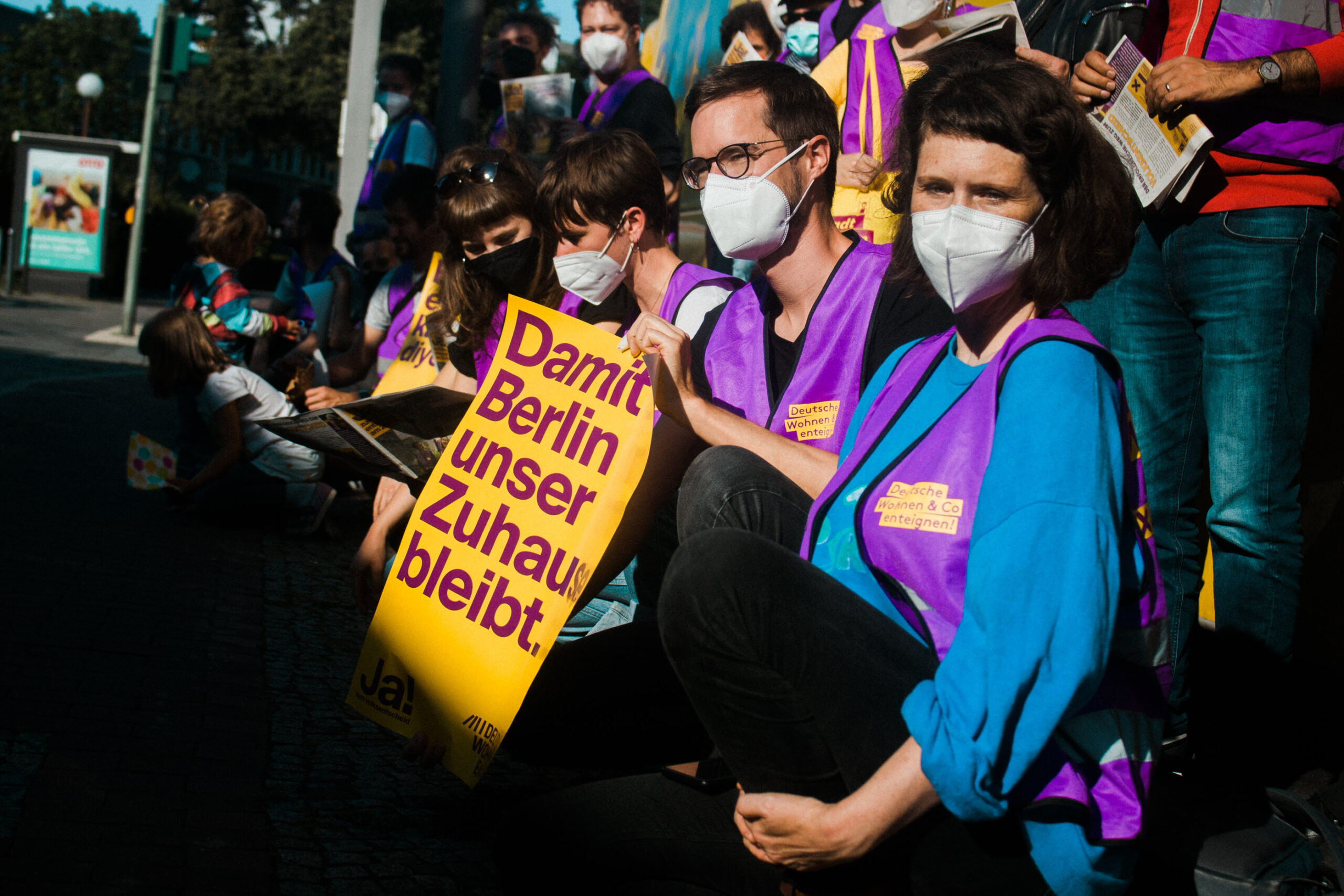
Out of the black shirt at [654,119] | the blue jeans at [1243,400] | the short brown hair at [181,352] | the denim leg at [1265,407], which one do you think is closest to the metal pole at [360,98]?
the short brown hair at [181,352]

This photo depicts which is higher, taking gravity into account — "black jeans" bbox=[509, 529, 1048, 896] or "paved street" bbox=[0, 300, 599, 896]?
"black jeans" bbox=[509, 529, 1048, 896]

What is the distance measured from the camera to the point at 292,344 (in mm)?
6758

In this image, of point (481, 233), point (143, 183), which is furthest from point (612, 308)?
point (143, 183)

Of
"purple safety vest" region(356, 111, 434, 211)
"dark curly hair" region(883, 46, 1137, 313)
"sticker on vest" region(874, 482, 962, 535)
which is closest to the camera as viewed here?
"sticker on vest" region(874, 482, 962, 535)

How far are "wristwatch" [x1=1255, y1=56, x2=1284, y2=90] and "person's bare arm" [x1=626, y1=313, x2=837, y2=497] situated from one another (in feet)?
4.11

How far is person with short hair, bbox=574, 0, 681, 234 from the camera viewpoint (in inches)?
207

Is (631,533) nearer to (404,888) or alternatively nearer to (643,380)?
(643,380)

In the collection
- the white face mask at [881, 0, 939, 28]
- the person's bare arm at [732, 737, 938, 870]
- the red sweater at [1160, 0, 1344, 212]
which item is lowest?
the person's bare arm at [732, 737, 938, 870]

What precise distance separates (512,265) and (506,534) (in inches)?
53.0

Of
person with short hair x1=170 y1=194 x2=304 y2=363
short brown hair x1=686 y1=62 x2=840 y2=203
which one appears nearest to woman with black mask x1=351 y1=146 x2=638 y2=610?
short brown hair x1=686 y1=62 x2=840 y2=203

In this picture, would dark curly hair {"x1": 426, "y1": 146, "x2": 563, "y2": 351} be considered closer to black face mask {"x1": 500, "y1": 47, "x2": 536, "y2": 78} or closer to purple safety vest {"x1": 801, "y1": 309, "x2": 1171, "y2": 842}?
purple safety vest {"x1": 801, "y1": 309, "x2": 1171, "y2": 842}

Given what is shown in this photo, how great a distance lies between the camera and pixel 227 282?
21.4 ft

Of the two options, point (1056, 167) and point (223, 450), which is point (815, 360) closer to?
point (1056, 167)

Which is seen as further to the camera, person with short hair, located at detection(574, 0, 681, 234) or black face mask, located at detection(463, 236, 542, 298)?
person with short hair, located at detection(574, 0, 681, 234)
